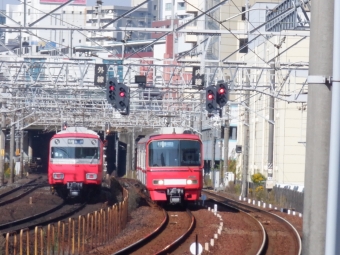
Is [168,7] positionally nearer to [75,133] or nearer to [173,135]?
[75,133]

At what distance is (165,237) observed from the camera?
18484 millimetres

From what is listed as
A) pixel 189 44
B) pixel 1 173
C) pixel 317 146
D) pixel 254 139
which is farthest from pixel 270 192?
pixel 189 44

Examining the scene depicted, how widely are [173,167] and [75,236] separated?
23.9 feet

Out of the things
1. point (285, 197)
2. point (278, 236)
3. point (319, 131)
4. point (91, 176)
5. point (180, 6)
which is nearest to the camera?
point (319, 131)

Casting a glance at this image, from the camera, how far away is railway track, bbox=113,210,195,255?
15.7 metres

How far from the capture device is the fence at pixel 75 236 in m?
14.1

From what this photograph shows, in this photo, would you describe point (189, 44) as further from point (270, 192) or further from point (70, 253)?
point (70, 253)

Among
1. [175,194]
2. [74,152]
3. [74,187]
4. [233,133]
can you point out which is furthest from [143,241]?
[233,133]

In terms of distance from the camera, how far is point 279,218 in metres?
24.0

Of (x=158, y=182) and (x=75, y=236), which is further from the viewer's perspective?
(x=158, y=182)

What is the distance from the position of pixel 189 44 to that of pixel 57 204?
4558 centimetres

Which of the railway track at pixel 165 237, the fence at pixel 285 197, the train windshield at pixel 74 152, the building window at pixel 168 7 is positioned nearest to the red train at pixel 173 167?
the railway track at pixel 165 237

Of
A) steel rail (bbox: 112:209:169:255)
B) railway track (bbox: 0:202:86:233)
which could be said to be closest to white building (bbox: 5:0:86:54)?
railway track (bbox: 0:202:86:233)

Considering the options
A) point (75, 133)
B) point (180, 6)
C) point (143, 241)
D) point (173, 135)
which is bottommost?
point (143, 241)
